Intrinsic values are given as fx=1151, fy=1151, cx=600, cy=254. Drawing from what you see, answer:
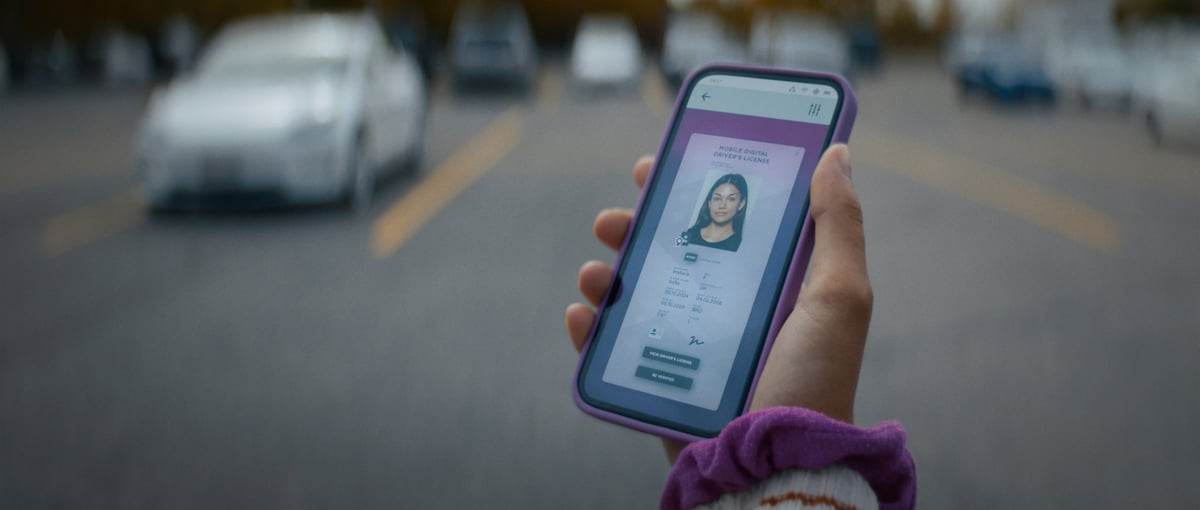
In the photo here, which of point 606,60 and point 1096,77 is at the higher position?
point 1096,77

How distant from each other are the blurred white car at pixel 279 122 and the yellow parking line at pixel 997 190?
19.2ft

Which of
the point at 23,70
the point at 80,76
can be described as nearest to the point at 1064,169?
the point at 23,70

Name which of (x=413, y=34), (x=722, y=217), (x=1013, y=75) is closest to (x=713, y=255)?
(x=722, y=217)

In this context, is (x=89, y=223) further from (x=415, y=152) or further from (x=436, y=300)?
(x=436, y=300)

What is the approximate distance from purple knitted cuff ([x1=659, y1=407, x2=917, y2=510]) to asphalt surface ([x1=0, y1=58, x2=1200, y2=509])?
2217 millimetres

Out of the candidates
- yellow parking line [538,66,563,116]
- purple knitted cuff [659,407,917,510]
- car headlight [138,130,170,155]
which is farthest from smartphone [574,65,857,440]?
yellow parking line [538,66,563,116]

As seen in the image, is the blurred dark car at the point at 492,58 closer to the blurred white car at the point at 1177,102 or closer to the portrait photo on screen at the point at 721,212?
the blurred white car at the point at 1177,102

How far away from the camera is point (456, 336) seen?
5926 mm

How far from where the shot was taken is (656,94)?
29.9 metres

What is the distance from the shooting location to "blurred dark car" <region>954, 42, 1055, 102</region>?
91.0 ft

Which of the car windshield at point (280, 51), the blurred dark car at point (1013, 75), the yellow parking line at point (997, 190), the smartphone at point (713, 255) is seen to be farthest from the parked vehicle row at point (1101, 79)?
the smartphone at point (713, 255)

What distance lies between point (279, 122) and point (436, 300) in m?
3.28

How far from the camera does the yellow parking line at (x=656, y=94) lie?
940 inches

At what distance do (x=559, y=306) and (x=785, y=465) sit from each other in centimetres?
512
